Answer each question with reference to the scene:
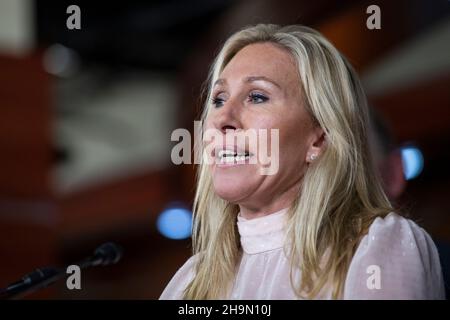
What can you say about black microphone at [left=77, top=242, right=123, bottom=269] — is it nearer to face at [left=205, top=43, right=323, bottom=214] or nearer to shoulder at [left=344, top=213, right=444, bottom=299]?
face at [left=205, top=43, right=323, bottom=214]

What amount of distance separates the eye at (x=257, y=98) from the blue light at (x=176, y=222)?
2.28 meters

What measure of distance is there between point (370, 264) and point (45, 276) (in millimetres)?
577

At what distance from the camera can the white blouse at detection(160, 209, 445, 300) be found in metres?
1.18

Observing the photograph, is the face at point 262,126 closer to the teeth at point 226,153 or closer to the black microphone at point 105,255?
the teeth at point 226,153

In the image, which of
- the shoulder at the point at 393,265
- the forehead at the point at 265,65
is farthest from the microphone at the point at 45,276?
the shoulder at the point at 393,265

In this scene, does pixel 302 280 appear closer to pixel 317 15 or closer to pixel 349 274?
pixel 349 274

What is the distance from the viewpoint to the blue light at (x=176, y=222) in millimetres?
3881

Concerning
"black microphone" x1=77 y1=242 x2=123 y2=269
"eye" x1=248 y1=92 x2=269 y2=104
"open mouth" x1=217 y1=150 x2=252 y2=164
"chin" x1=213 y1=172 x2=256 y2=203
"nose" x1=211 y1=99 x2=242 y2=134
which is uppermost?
"eye" x1=248 y1=92 x2=269 y2=104

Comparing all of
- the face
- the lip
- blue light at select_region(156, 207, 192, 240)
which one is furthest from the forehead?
blue light at select_region(156, 207, 192, 240)

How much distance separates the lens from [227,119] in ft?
4.37

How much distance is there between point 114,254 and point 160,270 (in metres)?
4.00

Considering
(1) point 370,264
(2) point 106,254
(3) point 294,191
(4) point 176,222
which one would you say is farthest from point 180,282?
(4) point 176,222

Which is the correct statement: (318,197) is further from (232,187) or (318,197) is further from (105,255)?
(105,255)

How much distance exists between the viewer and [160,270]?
5.50 meters
